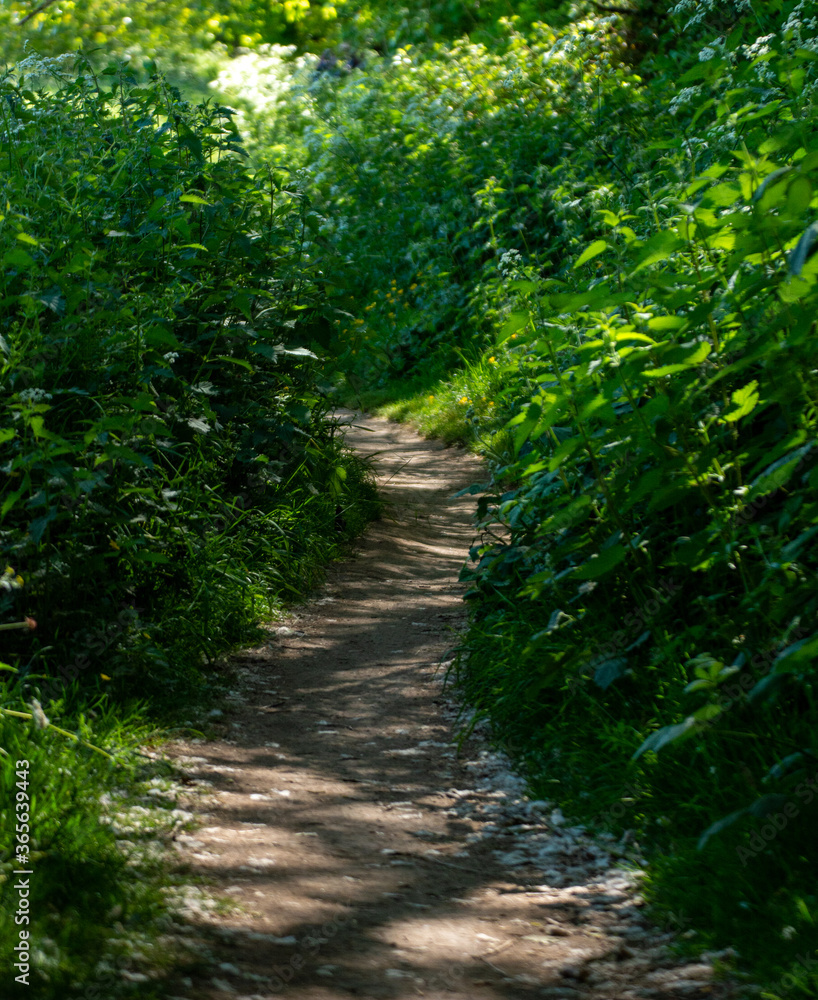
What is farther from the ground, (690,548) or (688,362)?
(688,362)

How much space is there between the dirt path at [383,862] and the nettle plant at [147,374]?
580 mm

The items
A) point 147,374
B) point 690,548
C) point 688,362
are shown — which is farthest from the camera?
point 147,374

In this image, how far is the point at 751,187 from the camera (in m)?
2.92

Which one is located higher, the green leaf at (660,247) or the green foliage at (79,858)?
the green leaf at (660,247)

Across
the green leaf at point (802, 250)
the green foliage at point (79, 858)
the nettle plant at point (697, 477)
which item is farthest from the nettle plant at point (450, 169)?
the green leaf at point (802, 250)

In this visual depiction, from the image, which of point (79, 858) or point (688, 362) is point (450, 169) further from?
point (79, 858)

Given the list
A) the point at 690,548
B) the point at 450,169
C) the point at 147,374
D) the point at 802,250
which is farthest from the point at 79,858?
the point at 450,169

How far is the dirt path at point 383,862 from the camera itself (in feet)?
7.97

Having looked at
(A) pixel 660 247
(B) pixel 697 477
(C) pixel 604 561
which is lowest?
(C) pixel 604 561

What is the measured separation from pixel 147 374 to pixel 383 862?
2.20 m

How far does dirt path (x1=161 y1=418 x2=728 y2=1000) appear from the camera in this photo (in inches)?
95.7

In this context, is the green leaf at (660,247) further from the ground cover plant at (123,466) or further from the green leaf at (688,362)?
the ground cover plant at (123,466)

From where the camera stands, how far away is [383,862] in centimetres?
302

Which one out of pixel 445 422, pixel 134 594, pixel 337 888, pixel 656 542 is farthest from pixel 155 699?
pixel 445 422
